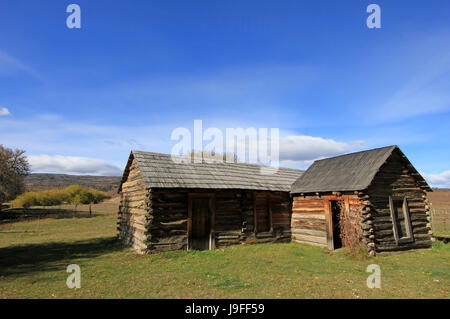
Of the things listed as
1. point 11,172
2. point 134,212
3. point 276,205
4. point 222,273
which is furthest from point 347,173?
point 11,172

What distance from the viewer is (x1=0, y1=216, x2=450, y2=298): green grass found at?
683cm

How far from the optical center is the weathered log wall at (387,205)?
11547mm

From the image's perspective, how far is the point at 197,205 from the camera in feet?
42.7

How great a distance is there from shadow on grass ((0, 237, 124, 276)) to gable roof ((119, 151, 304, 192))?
13.7 feet

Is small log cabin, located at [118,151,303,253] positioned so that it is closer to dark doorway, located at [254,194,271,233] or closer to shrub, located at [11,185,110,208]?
dark doorway, located at [254,194,271,233]

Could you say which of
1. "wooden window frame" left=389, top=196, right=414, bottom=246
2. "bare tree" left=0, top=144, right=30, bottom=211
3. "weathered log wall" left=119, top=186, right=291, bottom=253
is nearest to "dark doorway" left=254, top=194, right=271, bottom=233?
"weathered log wall" left=119, top=186, right=291, bottom=253

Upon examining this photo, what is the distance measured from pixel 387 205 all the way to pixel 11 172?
138 feet

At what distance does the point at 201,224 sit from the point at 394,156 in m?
10.1

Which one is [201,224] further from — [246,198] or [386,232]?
[386,232]

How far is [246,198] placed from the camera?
1439 centimetres
